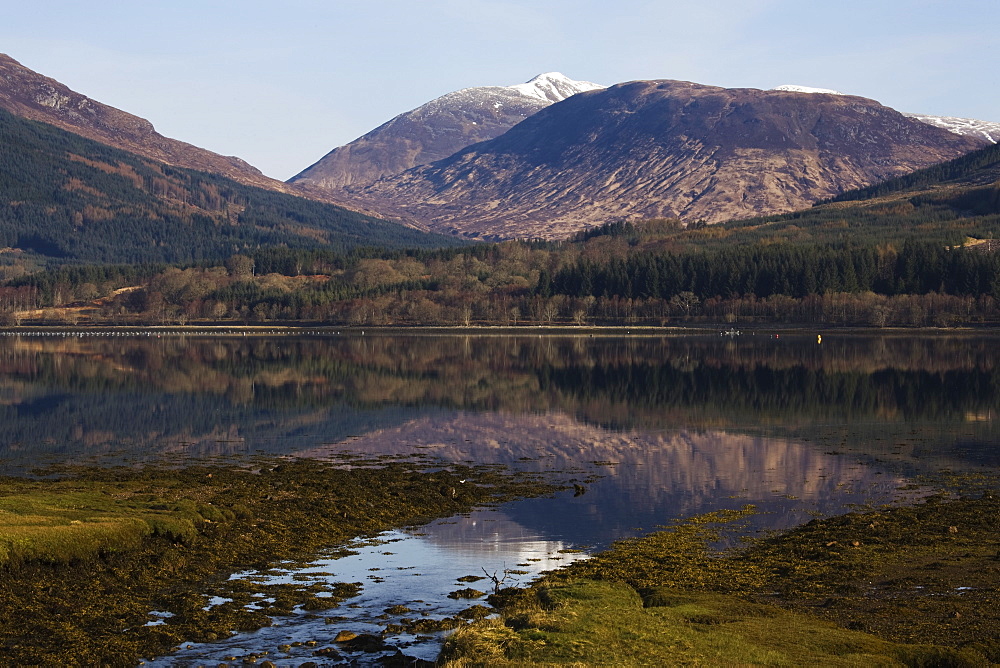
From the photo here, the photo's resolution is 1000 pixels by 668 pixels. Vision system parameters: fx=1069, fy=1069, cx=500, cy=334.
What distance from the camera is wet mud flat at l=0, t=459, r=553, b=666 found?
2294 cm

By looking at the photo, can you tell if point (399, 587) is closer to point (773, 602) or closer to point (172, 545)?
point (172, 545)

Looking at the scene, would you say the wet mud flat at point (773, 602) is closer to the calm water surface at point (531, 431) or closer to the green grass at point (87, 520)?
the calm water surface at point (531, 431)

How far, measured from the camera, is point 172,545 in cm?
2991

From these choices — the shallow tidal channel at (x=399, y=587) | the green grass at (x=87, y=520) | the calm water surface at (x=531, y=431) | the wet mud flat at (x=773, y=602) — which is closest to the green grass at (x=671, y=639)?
the wet mud flat at (x=773, y=602)

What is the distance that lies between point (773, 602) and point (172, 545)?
16.3 meters

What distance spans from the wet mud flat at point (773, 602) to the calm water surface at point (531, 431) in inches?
79.8

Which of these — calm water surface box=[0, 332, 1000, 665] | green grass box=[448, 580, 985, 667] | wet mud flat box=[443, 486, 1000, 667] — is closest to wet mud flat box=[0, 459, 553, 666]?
calm water surface box=[0, 332, 1000, 665]

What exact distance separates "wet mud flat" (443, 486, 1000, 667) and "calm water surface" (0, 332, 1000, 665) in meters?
2.03

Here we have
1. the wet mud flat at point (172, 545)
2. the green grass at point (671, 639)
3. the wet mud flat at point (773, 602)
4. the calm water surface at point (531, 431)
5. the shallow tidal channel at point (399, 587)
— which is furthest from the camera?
the calm water surface at point (531, 431)

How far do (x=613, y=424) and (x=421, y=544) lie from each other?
114ft

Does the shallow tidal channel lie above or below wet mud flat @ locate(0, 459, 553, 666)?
below

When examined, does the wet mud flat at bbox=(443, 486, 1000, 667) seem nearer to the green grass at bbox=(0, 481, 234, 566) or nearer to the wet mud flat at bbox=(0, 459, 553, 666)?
the wet mud flat at bbox=(0, 459, 553, 666)

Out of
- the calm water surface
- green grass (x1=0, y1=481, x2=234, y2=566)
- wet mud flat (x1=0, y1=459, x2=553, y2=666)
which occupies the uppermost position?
green grass (x1=0, y1=481, x2=234, y2=566)

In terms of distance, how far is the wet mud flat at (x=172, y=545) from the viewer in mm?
22938
